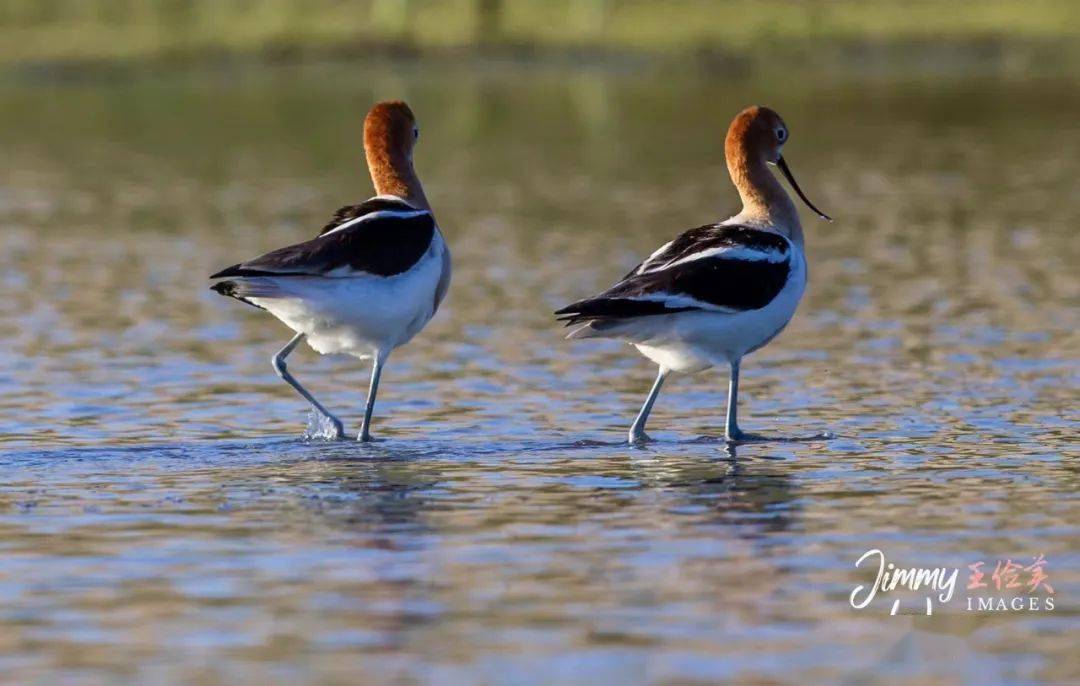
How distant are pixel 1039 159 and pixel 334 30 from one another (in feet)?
68.6

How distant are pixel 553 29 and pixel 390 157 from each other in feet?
105

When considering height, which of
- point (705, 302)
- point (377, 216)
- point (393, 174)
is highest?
point (393, 174)

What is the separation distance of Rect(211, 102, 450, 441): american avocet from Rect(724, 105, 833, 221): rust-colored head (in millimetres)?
1605

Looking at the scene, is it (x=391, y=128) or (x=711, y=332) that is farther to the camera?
(x=391, y=128)

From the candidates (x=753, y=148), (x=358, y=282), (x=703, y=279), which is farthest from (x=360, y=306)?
(x=753, y=148)

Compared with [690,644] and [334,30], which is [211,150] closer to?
[334,30]

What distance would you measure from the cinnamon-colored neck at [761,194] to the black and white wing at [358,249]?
1650 mm

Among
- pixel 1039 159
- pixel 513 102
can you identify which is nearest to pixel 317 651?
pixel 1039 159

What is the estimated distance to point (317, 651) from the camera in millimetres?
7160

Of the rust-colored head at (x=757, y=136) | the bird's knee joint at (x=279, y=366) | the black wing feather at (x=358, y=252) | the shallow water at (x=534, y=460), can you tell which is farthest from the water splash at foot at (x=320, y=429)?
the rust-colored head at (x=757, y=136)

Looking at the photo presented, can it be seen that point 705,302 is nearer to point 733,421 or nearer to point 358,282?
Result: point 733,421

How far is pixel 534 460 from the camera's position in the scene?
10562 mm

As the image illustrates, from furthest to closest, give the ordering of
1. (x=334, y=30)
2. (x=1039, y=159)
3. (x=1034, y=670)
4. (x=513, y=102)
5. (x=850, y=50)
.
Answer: (x=334, y=30)
(x=850, y=50)
(x=513, y=102)
(x=1039, y=159)
(x=1034, y=670)

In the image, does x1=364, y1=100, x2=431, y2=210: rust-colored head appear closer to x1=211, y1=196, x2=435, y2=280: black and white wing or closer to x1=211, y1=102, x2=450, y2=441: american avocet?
x1=211, y1=102, x2=450, y2=441: american avocet
